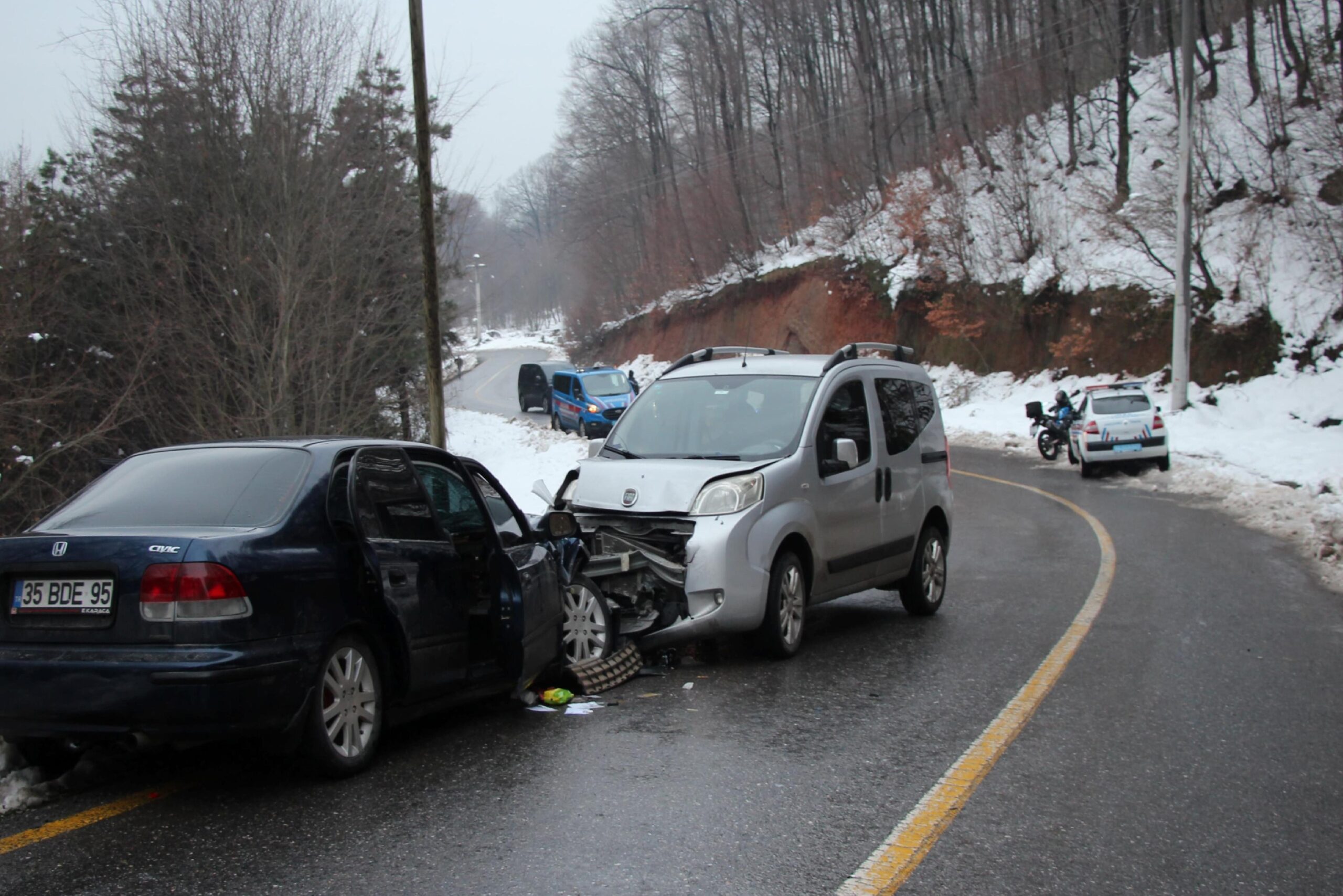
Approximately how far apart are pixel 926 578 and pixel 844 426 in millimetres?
1772

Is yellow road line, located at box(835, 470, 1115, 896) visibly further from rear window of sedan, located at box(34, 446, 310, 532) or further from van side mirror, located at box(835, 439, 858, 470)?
rear window of sedan, located at box(34, 446, 310, 532)

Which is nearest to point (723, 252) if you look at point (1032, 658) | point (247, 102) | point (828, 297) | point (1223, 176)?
point (828, 297)

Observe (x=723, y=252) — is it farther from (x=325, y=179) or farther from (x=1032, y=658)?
(x=1032, y=658)

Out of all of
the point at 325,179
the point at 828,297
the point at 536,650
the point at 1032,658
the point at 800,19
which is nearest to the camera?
the point at 536,650

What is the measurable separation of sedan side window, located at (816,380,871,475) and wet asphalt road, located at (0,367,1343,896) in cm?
136

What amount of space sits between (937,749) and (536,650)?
2271 millimetres

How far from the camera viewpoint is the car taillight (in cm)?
476

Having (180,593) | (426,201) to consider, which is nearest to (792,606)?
(180,593)

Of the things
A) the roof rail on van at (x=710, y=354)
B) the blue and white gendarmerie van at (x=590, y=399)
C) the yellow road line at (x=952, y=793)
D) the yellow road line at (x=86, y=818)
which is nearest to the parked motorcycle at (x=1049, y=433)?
the blue and white gendarmerie van at (x=590, y=399)

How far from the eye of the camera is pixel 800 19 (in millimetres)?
55312

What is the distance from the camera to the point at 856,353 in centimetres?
966

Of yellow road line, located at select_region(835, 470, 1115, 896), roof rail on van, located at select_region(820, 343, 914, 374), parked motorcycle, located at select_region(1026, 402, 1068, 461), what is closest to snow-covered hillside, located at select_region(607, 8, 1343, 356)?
parked motorcycle, located at select_region(1026, 402, 1068, 461)

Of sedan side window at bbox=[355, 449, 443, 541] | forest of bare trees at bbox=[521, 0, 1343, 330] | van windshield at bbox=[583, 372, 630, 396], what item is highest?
forest of bare trees at bbox=[521, 0, 1343, 330]

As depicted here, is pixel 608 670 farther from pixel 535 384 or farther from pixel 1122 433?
pixel 535 384
